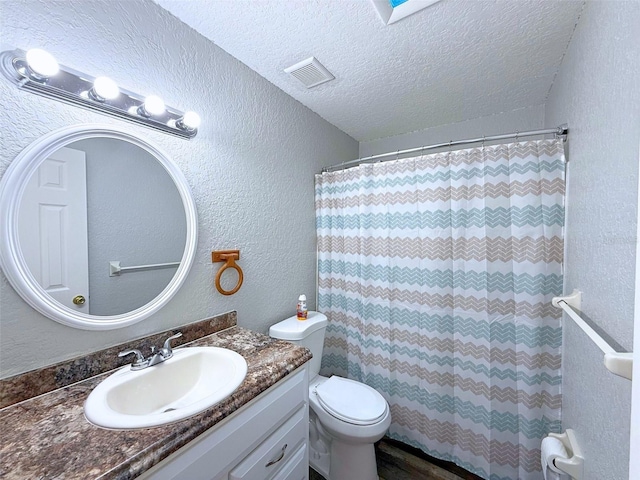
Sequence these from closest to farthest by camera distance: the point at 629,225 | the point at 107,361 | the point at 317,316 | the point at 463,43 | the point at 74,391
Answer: the point at 629,225 < the point at 74,391 < the point at 107,361 < the point at 463,43 < the point at 317,316

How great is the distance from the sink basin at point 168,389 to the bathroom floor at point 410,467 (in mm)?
1080

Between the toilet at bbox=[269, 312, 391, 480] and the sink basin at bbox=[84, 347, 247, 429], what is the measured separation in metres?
0.50

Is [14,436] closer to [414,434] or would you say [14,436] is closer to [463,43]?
[414,434]

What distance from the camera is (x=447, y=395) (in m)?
1.48

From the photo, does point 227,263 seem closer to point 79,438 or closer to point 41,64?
point 79,438

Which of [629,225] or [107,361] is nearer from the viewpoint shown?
[629,225]

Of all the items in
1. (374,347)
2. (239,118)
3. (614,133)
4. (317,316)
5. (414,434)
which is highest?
(239,118)

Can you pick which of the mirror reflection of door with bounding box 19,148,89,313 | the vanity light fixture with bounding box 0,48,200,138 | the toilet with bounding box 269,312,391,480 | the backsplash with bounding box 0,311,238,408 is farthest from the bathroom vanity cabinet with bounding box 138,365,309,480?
the vanity light fixture with bounding box 0,48,200,138

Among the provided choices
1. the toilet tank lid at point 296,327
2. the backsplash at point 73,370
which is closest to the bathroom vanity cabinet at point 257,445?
the toilet tank lid at point 296,327

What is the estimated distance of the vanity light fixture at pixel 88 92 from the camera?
73cm

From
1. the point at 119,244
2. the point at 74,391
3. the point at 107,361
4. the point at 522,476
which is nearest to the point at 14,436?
the point at 74,391

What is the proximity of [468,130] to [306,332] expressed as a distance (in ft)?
6.58

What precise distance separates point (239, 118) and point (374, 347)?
167 centimetres

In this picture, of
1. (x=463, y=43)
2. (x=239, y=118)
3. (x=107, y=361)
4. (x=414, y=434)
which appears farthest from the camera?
(x=414, y=434)
